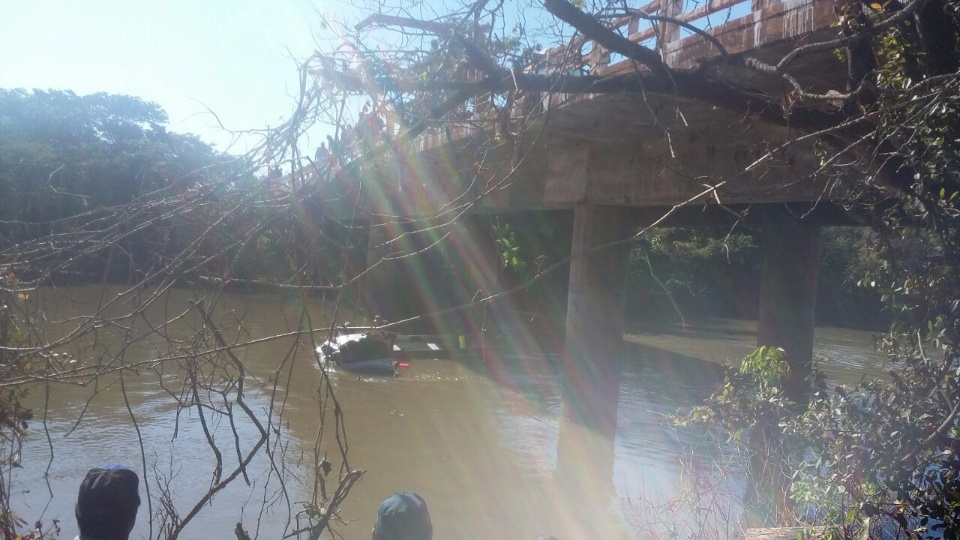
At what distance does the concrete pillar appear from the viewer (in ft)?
30.1

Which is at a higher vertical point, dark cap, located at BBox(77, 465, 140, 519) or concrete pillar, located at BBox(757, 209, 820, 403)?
concrete pillar, located at BBox(757, 209, 820, 403)

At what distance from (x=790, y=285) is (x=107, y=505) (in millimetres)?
8179

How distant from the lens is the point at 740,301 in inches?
1289

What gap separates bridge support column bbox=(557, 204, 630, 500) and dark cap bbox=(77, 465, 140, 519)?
748cm

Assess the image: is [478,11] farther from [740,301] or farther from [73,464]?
[740,301]

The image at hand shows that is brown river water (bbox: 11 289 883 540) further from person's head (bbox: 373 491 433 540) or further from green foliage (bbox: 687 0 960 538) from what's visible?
green foliage (bbox: 687 0 960 538)

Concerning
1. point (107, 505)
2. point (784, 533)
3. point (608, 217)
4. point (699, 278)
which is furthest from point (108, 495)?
point (699, 278)

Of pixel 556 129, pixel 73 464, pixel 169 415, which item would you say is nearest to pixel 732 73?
pixel 556 129

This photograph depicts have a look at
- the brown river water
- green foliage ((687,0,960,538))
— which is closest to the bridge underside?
the brown river water

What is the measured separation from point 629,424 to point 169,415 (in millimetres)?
6554

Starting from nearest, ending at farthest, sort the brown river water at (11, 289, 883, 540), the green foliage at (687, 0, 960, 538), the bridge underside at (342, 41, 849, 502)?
1. the green foliage at (687, 0, 960, 538)
2. the brown river water at (11, 289, 883, 540)
3. the bridge underside at (342, 41, 849, 502)

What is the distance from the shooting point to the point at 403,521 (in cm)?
289

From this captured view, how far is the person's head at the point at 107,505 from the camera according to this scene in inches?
105

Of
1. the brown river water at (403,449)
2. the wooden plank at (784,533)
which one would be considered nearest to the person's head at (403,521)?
the brown river water at (403,449)
